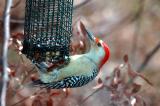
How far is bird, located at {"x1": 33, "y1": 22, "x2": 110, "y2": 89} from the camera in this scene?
5438mm

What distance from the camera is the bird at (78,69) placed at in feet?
17.8

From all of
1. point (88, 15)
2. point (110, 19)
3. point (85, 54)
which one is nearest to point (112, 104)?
point (85, 54)

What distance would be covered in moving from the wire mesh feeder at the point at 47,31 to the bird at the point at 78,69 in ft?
0.38

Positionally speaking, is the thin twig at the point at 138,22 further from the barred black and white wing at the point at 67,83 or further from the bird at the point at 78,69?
the barred black and white wing at the point at 67,83

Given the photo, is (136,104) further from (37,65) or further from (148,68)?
(148,68)

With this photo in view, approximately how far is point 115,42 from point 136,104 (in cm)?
439

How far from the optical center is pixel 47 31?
578 cm

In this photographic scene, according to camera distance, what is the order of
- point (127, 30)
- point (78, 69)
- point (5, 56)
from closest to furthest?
point (5, 56), point (78, 69), point (127, 30)

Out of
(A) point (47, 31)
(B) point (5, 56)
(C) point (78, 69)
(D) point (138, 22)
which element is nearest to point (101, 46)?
(C) point (78, 69)

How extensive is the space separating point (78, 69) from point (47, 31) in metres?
0.46

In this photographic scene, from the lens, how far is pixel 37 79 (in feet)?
18.0

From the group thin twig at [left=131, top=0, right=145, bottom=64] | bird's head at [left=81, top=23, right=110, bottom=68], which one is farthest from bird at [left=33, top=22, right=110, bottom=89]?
thin twig at [left=131, top=0, right=145, bottom=64]

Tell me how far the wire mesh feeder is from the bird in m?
0.11

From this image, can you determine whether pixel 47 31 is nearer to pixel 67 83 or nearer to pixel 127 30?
pixel 67 83
